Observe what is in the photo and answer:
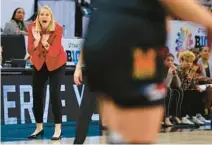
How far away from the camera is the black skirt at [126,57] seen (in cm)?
202

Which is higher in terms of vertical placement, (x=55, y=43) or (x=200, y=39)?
(x=55, y=43)

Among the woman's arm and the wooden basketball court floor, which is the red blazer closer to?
the woman's arm

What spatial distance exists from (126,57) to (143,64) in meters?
0.06

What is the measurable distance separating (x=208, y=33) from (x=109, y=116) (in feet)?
1.58

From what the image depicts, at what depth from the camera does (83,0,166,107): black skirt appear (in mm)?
2016

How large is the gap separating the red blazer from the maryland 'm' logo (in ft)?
18.5

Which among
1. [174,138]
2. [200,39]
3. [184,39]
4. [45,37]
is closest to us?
[45,37]

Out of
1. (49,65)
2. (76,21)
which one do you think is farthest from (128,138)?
(76,21)

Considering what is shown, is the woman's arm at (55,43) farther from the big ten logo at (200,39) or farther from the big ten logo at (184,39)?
the big ten logo at (200,39)

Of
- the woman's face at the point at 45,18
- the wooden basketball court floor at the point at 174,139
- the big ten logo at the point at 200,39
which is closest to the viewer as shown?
the wooden basketball court floor at the point at 174,139

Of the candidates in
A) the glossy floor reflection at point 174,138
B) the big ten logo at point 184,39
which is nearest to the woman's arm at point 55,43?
the glossy floor reflection at point 174,138

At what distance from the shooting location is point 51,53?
7746mm

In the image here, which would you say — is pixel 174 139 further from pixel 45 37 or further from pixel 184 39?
pixel 184 39

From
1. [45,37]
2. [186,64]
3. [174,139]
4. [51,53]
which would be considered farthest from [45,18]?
[186,64]
